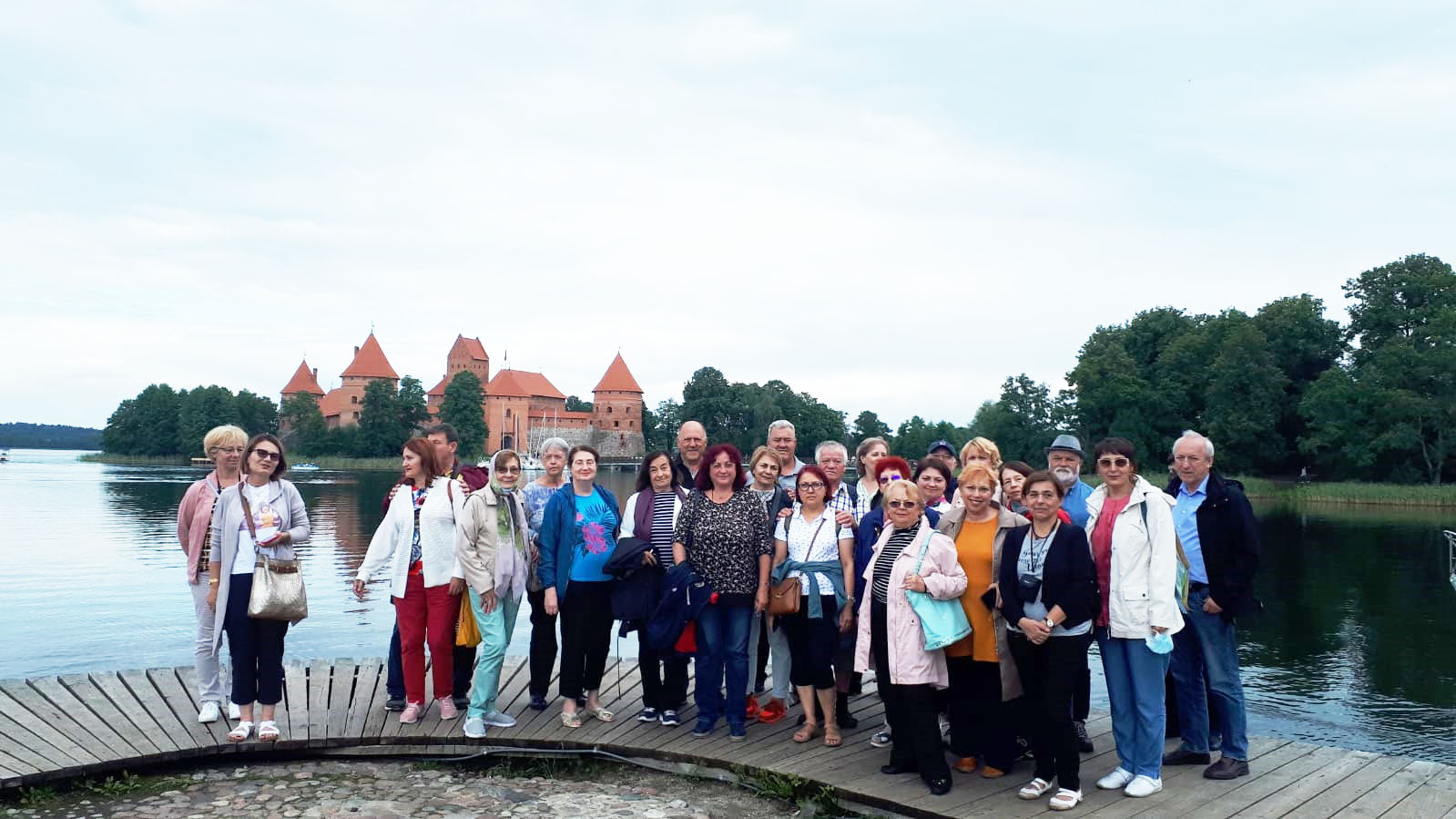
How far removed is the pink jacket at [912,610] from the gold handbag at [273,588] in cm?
294

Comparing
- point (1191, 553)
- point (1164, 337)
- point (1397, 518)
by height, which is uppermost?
point (1164, 337)

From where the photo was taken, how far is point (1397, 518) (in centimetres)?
3136

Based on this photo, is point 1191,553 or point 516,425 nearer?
point 1191,553

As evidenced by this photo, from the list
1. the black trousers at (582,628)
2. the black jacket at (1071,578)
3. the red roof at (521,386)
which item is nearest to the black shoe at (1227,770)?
the black jacket at (1071,578)

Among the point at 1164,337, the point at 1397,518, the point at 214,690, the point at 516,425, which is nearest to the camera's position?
the point at 214,690

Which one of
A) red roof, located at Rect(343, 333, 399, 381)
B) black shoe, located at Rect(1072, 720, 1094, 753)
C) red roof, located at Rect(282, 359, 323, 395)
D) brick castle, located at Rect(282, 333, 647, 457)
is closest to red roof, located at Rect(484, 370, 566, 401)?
brick castle, located at Rect(282, 333, 647, 457)

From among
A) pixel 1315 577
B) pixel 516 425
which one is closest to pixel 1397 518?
pixel 1315 577

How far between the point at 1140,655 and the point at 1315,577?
17.5 meters

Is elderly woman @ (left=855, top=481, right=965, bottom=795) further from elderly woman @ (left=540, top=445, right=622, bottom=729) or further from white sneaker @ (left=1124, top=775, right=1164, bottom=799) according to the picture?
elderly woman @ (left=540, top=445, right=622, bottom=729)

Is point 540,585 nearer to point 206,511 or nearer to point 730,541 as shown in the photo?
point 730,541

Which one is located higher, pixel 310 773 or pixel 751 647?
pixel 751 647

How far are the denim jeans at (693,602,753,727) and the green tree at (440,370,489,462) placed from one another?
260 ft

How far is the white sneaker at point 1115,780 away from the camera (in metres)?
4.70

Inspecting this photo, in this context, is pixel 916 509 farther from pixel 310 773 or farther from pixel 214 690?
pixel 214 690
